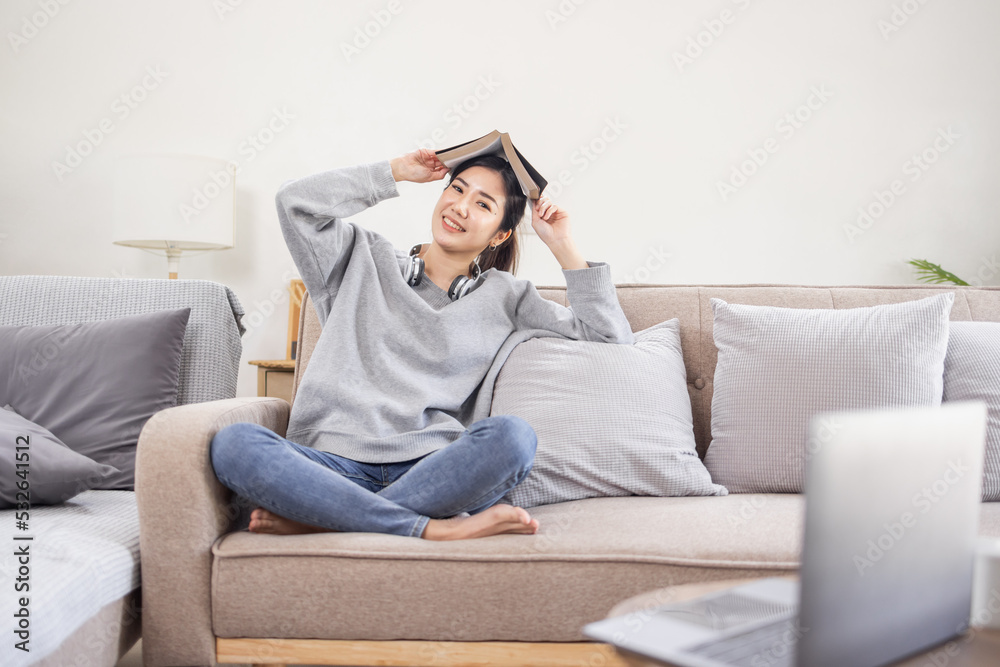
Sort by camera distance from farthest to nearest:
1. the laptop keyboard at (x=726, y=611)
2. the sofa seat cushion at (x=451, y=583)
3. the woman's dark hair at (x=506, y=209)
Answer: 1. the woman's dark hair at (x=506, y=209)
2. the sofa seat cushion at (x=451, y=583)
3. the laptop keyboard at (x=726, y=611)

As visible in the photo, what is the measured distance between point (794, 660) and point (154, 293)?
4.91ft

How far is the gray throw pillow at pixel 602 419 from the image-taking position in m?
1.32

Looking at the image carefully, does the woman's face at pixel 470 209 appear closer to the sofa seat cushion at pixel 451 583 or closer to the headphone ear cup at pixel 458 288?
the headphone ear cup at pixel 458 288

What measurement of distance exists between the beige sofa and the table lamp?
158 centimetres

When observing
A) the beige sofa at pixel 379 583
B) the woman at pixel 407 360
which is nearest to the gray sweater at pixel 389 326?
the woman at pixel 407 360

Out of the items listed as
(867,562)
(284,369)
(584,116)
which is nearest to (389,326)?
(284,369)

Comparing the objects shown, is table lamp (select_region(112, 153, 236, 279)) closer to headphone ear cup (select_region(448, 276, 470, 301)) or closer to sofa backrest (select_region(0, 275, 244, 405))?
sofa backrest (select_region(0, 275, 244, 405))

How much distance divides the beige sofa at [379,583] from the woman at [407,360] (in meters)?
0.06

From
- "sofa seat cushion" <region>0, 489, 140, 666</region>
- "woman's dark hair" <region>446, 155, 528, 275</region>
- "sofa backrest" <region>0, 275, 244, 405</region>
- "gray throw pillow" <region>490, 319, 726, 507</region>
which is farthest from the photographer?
"woman's dark hair" <region>446, 155, 528, 275</region>

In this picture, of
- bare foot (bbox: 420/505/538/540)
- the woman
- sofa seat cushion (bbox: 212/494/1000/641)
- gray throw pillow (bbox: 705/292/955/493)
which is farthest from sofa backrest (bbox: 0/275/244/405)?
gray throw pillow (bbox: 705/292/955/493)

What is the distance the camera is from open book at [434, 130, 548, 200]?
160 cm

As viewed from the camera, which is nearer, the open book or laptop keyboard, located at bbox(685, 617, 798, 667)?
laptop keyboard, located at bbox(685, 617, 798, 667)

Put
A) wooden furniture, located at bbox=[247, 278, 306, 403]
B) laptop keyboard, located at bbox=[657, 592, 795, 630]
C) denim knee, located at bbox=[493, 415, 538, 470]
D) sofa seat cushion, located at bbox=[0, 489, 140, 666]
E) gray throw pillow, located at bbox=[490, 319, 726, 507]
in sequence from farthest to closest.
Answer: wooden furniture, located at bbox=[247, 278, 306, 403] → gray throw pillow, located at bbox=[490, 319, 726, 507] → denim knee, located at bbox=[493, 415, 538, 470] → sofa seat cushion, located at bbox=[0, 489, 140, 666] → laptop keyboard, located at bbox=[657, 592, 795, 630]

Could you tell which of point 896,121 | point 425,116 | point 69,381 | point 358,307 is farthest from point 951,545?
point 896,121
